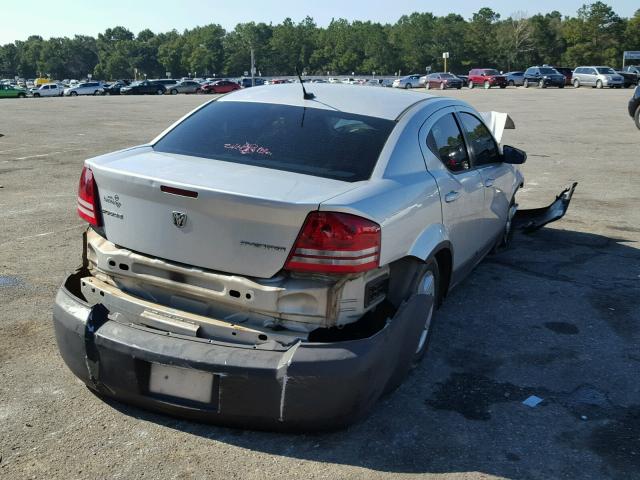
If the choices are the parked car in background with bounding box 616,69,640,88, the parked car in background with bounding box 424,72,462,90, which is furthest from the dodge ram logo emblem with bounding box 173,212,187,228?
the parked car in background with bounding box 424,72,462,90

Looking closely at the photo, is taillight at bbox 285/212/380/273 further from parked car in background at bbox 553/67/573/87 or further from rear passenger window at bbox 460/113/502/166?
parked car in background at bbox 553/67/573/87

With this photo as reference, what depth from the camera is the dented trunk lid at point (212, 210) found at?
10.3 ft

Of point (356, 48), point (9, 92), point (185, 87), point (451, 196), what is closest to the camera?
point (451, 196)

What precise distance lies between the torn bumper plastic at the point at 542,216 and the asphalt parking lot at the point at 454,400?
16 cm

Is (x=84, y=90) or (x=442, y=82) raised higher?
(x=442, y=82)

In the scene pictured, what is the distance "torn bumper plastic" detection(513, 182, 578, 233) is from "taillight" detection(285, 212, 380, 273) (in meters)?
4.63

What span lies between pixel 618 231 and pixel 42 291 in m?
6.06

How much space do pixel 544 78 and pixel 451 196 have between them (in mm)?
56565

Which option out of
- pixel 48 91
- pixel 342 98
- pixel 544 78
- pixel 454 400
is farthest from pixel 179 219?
pixel 48 91

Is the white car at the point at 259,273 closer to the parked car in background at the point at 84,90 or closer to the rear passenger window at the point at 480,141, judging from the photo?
the rear passenger window at the point at 480,141

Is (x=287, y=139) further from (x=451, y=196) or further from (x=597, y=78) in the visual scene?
(x=597, y=78)

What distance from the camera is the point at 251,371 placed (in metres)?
3.05

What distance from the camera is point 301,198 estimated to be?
3.19m

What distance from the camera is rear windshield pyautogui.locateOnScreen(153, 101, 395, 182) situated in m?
3.74
